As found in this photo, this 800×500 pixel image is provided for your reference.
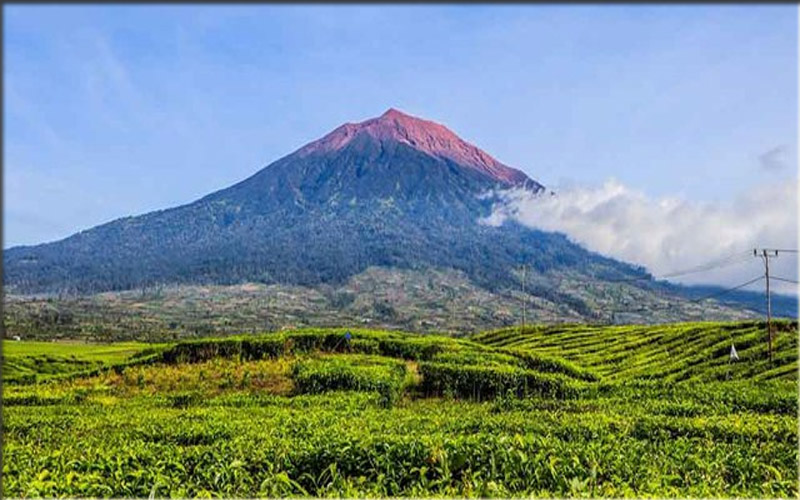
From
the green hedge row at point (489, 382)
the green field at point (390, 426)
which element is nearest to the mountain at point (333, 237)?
the green field at point (390, 426)

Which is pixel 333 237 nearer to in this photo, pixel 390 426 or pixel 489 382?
pixel 489 382

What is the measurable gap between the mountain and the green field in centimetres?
10404

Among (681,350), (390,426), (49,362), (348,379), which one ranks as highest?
(390,426)

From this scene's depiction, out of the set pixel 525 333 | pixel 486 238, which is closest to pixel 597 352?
pixel 525 333

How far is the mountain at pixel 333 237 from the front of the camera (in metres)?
142

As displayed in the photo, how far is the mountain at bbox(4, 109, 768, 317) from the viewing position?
142 metres

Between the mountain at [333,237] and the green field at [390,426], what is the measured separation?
341 ft

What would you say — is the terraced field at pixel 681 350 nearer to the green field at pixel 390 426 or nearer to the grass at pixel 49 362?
the green field at pixel 390 426

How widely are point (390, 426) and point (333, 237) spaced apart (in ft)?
505

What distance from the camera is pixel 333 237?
161 metres

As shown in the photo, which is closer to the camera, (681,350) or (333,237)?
(681,350)

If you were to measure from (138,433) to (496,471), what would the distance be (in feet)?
19.3

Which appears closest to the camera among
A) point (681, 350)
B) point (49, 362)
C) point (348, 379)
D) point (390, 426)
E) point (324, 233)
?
point (390, 426)

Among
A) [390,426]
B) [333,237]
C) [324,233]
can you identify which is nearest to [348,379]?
[390,426]
